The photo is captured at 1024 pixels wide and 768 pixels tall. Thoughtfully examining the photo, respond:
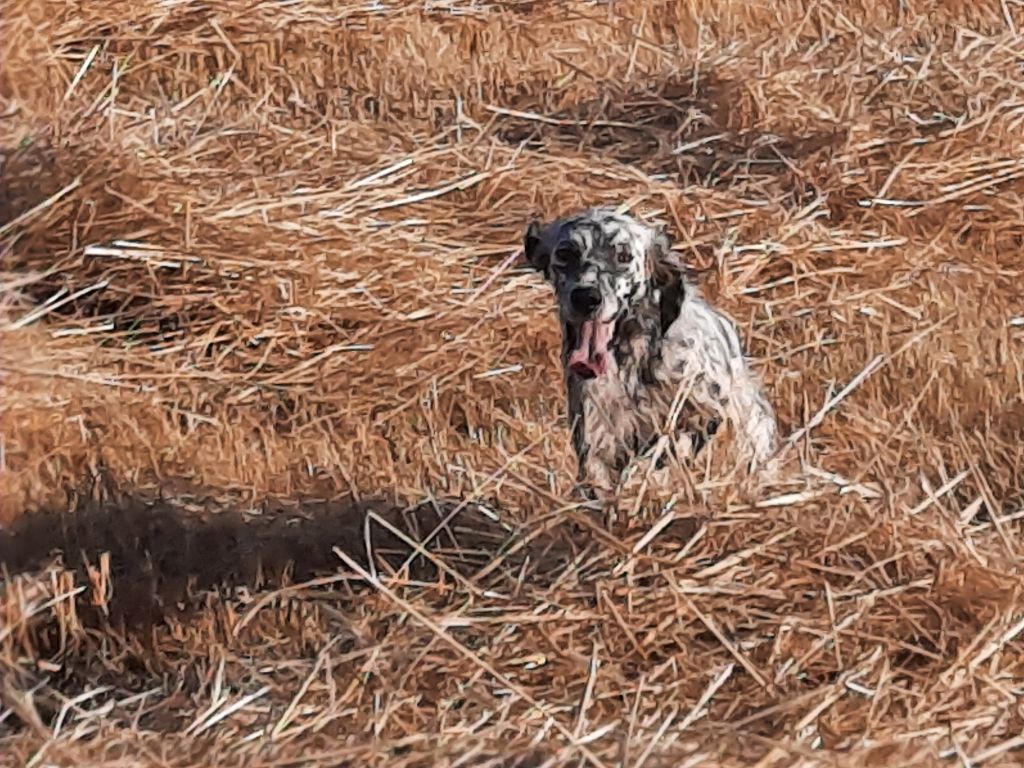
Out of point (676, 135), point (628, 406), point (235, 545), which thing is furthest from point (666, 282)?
point (676, 135)

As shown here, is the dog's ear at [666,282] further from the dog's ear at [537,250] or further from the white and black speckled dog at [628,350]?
the dog's ear at [537,250]

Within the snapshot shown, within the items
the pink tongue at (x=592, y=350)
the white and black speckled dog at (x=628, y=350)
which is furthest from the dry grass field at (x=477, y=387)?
the pink tongue at (x=592, y=350)

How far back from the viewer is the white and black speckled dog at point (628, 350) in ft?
14.3

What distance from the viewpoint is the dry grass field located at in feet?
12.1

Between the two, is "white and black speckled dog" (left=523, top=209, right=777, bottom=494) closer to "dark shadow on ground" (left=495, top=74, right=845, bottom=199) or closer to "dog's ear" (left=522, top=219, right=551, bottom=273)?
"dog's ear" (left=522, top=219, right=551, bottom=273)

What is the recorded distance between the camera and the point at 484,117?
7.11 meters

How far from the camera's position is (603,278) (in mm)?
4355

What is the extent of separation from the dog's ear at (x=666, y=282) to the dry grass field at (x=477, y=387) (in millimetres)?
393

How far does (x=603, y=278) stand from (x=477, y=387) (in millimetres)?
1204

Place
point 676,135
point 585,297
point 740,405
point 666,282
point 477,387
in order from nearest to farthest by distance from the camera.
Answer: point 585,297
point 666,282
point 740,405
point 477,387
point 676,135

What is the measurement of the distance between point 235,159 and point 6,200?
2.44 feet

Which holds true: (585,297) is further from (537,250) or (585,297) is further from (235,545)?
(235,545)

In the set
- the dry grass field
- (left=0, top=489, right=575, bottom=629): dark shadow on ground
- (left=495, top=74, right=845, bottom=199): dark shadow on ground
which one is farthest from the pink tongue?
(left=495, top=74, right=845, bottom=199): dark shadow on ground

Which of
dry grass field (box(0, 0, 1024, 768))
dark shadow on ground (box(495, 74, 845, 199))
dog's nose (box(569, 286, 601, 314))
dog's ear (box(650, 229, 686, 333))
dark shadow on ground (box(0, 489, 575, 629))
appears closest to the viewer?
dry grass field (box(0, 0, 1024, 768))
